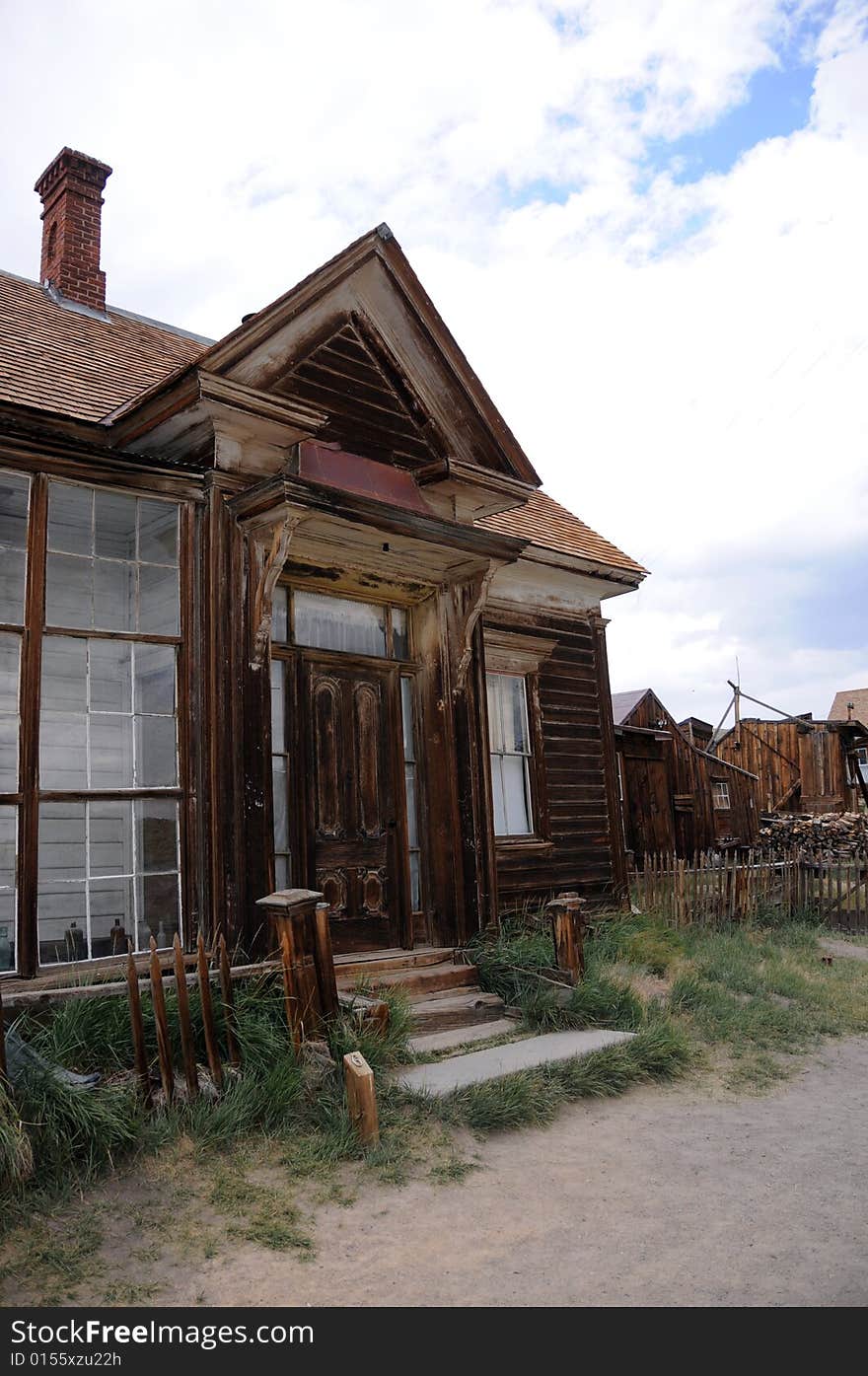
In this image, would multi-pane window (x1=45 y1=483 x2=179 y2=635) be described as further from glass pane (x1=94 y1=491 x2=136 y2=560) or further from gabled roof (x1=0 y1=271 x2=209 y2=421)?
gabled roof (x1=0 y1=271 x2=209 y2=421)

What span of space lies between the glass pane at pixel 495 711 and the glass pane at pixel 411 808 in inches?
73.9

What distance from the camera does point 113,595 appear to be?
6488 mm

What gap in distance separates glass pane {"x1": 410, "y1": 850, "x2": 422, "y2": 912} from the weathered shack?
59.3ft

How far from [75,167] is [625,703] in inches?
577

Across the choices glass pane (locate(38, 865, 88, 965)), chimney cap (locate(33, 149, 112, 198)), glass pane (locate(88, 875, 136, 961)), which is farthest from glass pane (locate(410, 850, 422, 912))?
chimney cap (locate(33, 149, 112, 198))

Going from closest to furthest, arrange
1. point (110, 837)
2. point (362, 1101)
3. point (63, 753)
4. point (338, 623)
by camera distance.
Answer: point (362, 1101)
point (110, 837)
point (63, 753)
point (338, 623)

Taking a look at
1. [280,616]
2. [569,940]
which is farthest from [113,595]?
[569,940]

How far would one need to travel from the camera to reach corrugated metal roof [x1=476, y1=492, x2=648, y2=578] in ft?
33.9

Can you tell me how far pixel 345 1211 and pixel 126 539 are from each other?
4440mm

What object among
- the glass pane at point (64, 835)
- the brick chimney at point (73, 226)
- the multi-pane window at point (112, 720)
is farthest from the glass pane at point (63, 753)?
the brick chimney at point (73, 226)

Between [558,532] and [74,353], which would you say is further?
[558,532]

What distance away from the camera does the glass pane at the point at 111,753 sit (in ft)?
21.2

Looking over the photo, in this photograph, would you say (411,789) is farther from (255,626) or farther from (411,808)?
(255,626)
